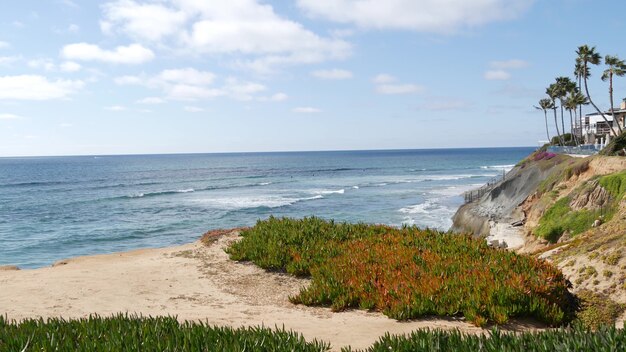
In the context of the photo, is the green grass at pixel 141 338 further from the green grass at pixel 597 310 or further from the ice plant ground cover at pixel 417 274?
the green grass at pixel 597 310

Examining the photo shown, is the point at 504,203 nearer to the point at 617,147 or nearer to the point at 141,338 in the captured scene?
the point at 617,147

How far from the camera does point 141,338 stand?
280 inches

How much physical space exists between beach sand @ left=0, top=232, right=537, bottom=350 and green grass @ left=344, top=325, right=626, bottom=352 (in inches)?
78.0

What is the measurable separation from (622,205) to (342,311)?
1649 centimetres

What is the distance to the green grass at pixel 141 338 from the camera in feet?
21.3

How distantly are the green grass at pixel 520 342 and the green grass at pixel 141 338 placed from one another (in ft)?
4.04

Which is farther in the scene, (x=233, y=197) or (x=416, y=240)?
(x=233, y=197)

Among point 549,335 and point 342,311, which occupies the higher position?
point 549,335

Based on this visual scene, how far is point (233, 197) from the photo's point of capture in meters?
64.8

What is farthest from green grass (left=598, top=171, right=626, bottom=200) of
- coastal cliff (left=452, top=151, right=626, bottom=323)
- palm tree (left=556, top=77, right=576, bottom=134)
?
palm tree (left=556, top=77, right=576, bottom=134)

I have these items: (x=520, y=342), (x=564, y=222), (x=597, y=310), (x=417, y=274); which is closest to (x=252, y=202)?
(x=564, y=222)

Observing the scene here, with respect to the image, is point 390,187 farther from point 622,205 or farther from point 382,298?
point 382,298

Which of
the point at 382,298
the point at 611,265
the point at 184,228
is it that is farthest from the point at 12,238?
the point at 611,265

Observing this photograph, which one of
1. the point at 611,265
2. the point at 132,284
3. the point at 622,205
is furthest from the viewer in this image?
Answer: the point at 622,205
